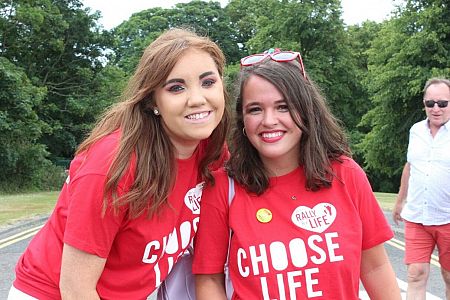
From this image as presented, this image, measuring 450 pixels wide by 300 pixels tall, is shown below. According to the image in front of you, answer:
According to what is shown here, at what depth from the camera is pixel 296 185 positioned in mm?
2467

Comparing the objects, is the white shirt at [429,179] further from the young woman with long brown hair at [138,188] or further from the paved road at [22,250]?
the young woman with long brown hair at [138,188]

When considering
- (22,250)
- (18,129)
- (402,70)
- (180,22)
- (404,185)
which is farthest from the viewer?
(180,22)

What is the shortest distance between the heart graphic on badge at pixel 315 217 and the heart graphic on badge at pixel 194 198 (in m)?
0.44

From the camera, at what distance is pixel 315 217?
236 centimetres

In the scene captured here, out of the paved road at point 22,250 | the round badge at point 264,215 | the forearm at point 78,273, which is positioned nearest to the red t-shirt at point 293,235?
the round badge at point 264,215

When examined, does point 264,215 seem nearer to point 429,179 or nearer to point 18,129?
point 429,179

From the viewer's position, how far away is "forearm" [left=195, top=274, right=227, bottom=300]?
2.47 m

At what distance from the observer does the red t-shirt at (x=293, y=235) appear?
89.9 inches

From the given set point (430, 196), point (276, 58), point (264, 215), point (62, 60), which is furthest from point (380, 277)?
point (62, 60)

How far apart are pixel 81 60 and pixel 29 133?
848cm

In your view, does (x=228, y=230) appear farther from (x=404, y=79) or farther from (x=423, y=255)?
(x=404, y=79)

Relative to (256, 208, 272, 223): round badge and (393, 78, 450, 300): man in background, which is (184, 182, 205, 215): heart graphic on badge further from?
(393, 78, 450, 300): man in background

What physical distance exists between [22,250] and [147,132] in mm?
7748

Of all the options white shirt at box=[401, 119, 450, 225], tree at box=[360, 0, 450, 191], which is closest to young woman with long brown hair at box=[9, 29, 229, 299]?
white shirt at box=[401, 119, 450, 225]
